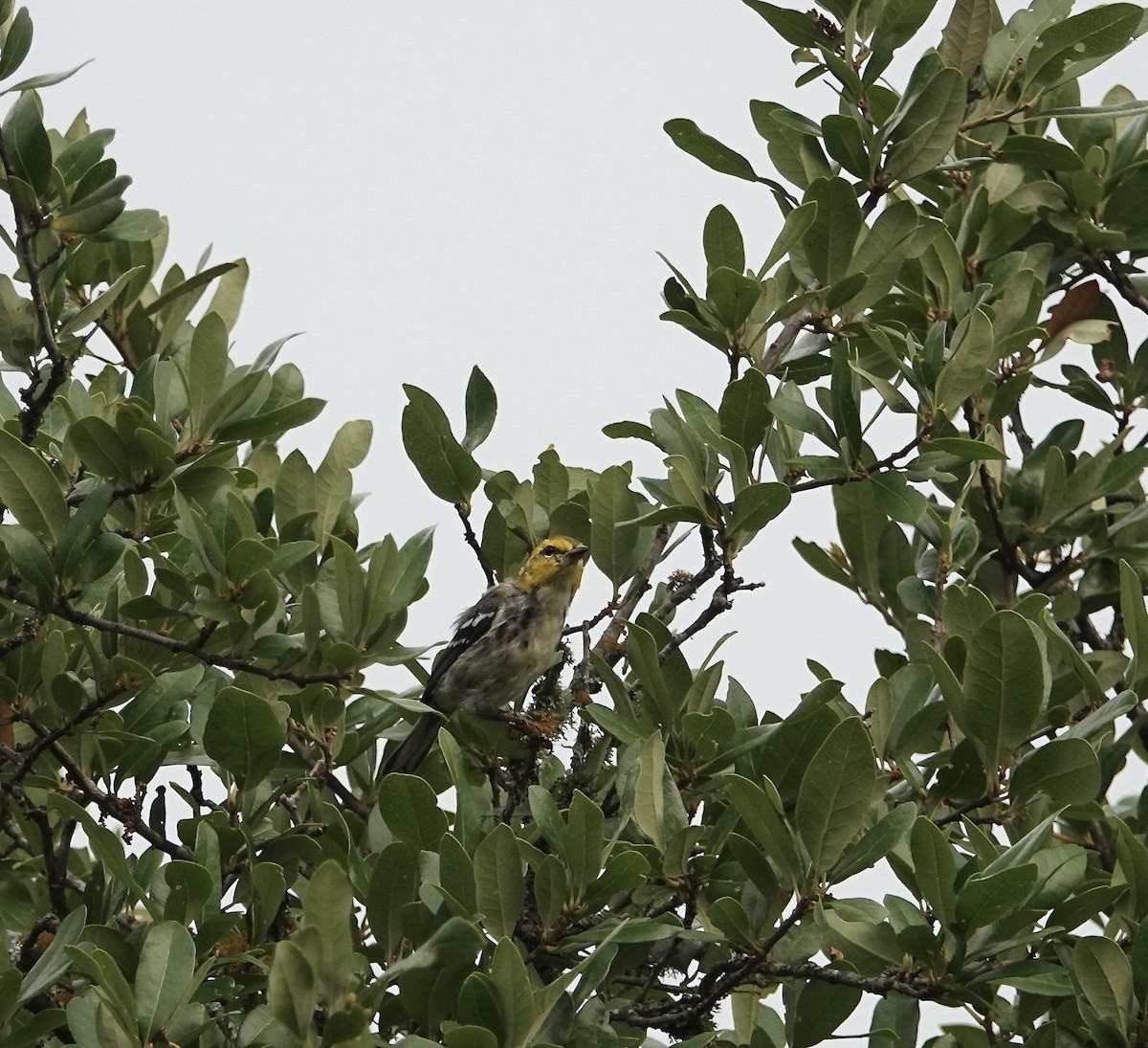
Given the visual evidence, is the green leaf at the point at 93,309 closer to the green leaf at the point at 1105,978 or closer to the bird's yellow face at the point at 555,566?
the bird's yellow face at the point at 555,566

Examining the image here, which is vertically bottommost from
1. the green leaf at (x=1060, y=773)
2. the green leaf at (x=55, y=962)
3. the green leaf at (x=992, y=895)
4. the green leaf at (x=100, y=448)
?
the green leaf at (x=55, y=962)

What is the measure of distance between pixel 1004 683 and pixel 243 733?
1.50m

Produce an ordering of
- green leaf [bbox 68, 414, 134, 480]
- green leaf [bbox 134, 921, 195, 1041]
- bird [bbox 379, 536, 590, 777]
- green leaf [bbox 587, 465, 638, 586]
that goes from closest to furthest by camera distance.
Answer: green leaf [bbox 134, 921, 195, 1041], green leaf [bbox 68, 414, 134, 480], green leaf [bbox 587, 465, 638, 586], bird [bbox 379, 536, 590, 777]

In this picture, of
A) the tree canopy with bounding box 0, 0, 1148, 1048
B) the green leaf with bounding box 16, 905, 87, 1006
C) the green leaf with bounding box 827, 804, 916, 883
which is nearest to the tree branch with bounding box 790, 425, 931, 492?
the tree canopy with bounding box 0, 0, 1148, 1048

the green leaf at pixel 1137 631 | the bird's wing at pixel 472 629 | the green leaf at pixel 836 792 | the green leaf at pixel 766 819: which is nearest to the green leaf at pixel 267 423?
the green leaf at pixel 766 819

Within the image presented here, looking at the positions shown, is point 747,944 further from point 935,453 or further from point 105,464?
point 105,464

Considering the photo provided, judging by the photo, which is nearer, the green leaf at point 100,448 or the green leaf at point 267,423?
the green leaf at point 100,448

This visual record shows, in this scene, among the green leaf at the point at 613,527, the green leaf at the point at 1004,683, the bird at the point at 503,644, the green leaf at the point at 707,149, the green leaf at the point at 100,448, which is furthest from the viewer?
the bird at the point at 503,644

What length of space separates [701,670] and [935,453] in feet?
2.30

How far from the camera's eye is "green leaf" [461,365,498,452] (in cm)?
371

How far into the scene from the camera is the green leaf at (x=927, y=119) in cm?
342

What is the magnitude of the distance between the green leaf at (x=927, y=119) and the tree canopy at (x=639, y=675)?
0.04 ft

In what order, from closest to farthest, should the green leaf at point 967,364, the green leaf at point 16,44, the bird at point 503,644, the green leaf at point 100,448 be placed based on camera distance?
the green leaf at point 100,448 < the green leaf at point 967,364 < the green leaf at point 16,44 < the bird at point 503,644

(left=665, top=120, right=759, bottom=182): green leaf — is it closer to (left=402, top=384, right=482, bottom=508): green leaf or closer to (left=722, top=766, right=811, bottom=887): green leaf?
(left=402, top=384, right=482, bottom=508): green leaf
